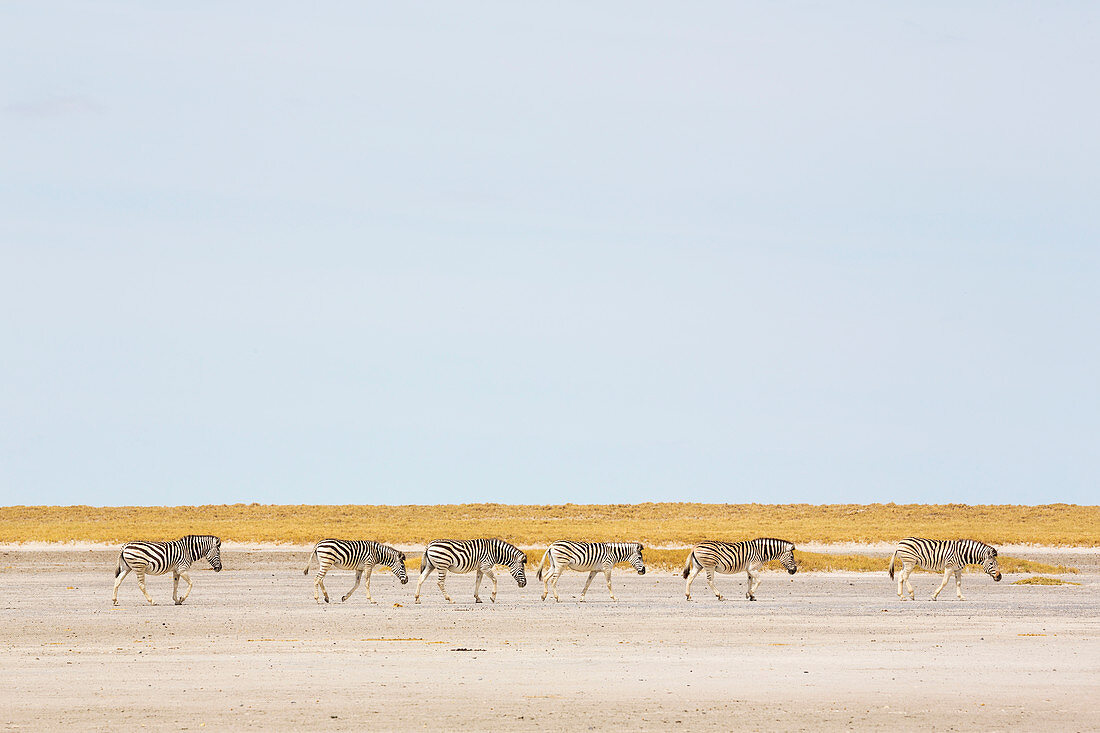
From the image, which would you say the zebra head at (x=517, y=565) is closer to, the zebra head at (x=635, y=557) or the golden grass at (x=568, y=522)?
the zebra head at (x=635, y=557)

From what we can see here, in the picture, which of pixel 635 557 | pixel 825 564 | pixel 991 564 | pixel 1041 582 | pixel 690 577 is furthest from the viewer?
pixel 825 564

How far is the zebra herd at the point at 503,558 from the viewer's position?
31.3 meters

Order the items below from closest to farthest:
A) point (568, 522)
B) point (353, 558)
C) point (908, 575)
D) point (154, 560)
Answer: point (154, 560) < point (353, 558) < point (908, 575) < point (568, 522)

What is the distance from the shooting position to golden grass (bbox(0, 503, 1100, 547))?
64.9m

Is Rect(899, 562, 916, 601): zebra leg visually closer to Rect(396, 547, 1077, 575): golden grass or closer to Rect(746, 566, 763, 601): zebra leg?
Rect(746, 566, 763, 601): zebra leg

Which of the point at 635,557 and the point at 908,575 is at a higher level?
the point at 635,557

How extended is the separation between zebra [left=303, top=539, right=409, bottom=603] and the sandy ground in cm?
81

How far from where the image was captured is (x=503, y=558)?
33000 millimetres

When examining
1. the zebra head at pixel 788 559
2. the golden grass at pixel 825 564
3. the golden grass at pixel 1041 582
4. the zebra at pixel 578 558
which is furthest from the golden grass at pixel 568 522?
the zebra at pixel 578 558

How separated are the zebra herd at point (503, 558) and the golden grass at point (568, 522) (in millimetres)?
25009

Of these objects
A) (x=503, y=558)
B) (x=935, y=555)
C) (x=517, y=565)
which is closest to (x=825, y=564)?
(x=935, y=555)

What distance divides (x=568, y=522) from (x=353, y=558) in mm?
50187

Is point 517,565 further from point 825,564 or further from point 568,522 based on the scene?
point 568,522

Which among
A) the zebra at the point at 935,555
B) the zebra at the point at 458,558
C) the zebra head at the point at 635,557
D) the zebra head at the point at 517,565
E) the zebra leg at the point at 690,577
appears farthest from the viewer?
the zebra head at the point at 635,557
